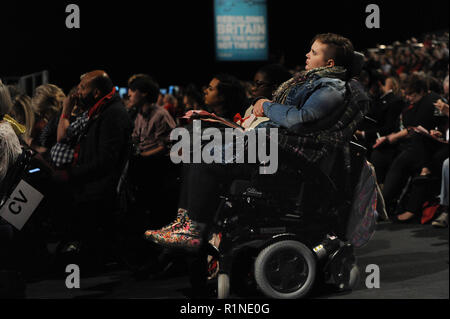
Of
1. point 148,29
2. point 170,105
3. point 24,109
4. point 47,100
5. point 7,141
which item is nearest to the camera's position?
point 148,29

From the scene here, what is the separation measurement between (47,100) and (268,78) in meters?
0.90

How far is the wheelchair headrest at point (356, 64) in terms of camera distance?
1.28m

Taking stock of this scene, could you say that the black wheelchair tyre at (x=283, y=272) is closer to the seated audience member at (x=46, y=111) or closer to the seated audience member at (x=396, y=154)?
the seated audience member at (x=396, y=154)

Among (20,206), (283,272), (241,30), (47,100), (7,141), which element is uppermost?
(241,30)

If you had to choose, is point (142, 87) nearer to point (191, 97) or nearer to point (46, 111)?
point (191, 97)

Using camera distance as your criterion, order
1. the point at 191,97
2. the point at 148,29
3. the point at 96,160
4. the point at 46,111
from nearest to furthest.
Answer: the point at 96,160, the point at 148,29, the point at 191,97, the point at 46,111

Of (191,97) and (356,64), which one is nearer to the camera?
(356,64)

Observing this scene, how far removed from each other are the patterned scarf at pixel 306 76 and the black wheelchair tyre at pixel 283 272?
29cm

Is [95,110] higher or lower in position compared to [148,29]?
lower

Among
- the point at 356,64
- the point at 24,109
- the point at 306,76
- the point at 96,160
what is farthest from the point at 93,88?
the point at 24,109

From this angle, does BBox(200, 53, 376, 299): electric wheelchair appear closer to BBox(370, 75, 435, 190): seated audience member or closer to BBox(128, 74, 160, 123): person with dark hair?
BBox(370, 75, 435, 190): seated audience member

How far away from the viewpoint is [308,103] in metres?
1.22

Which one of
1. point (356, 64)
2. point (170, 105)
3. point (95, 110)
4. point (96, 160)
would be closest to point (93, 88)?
point (95, 110)

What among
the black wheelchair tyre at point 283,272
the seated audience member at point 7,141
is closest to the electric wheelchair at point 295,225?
the black wheelchair tyre at point 283,272
